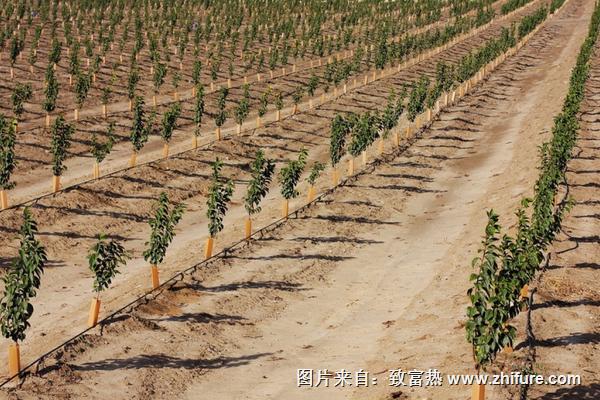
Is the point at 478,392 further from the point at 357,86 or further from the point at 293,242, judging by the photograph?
the point at 357,86

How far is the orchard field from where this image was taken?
23.3 m

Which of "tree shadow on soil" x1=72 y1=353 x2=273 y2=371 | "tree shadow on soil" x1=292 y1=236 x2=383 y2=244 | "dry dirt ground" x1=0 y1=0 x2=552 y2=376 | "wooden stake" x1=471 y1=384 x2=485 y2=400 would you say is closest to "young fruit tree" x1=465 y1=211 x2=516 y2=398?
"wooden stake" x1=471 y1=384 x2=485 y2=400

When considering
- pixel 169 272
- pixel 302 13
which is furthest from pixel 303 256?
pixel 302 13

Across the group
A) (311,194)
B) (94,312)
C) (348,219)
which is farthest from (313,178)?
(94,312)

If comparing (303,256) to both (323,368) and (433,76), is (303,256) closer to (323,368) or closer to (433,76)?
(323,368)

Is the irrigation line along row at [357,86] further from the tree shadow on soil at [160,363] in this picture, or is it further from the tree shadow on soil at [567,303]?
the tree shadow on soil at [567,303]

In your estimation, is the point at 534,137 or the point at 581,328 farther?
the point at 534,137

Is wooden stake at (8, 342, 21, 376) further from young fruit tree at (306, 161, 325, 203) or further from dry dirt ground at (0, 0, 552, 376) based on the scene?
young fruit tree at (306, 161, 325, 203)

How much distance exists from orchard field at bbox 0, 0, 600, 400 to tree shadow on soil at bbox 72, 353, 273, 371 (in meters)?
0.08

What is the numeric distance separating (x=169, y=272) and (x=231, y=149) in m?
23.6

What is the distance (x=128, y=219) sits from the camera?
4122 centimetres

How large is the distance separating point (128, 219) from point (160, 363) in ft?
58.4

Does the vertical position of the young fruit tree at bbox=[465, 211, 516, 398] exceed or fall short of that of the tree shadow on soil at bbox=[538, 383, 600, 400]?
it exceeds it

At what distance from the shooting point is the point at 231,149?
5544 centimetres
